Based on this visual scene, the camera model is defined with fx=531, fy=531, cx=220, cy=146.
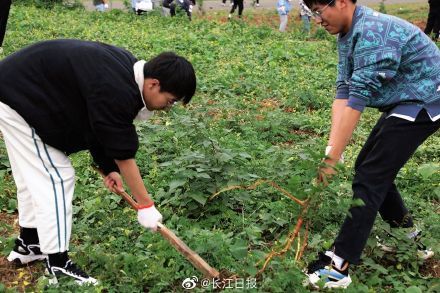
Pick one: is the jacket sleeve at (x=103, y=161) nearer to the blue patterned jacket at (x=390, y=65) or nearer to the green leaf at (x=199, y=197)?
the green leaf at (x=199, y=197)

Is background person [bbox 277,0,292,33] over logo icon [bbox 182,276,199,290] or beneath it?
beneath

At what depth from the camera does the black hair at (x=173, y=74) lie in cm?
243

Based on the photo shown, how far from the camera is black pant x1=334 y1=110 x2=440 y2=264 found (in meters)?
Answer: 2.69

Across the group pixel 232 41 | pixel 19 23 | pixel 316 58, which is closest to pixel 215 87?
pixel 316 58

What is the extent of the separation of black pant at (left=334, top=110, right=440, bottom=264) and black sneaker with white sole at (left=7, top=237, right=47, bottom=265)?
5.63ft

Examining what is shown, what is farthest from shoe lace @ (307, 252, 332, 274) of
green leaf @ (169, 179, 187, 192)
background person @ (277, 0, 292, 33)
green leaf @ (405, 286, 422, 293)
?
background person @ (277, 0, 292, 33)

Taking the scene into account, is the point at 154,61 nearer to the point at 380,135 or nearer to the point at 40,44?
the point at 40,44

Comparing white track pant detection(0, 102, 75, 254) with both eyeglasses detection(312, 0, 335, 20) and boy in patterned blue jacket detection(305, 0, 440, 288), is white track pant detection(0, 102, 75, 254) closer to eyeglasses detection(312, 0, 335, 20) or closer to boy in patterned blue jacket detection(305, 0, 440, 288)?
boy in patterned blue jacket detection(305, 0, 440, 288)

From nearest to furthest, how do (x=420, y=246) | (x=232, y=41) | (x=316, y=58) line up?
(x=420, y=246)
(x=316, y=58)
(x=232, y=41)

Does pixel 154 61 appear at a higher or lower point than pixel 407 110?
higher

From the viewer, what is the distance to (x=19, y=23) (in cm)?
1031

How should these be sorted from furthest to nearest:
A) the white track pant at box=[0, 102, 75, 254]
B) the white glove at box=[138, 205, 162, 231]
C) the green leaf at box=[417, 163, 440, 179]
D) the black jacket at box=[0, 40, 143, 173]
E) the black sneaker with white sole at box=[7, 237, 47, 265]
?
the green leaf at box=[417, 163, 440, 179], the black sneaker with white sole at box=[7, 237, 47, 265], the white glove at box=[138, 205, 162, 231], the white track pant at box=[0, 102, 75, 254], the black jacket at box=[0, 40, 143, 173]

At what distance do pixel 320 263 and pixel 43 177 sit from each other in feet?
5.10

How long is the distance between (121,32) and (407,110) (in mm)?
8475
